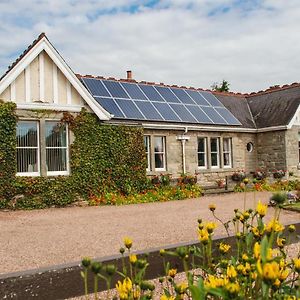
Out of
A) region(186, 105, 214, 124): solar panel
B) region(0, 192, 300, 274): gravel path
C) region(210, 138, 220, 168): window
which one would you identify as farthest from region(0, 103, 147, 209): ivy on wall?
region(210, 138, 220, 168): window

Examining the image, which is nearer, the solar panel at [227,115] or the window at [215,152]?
the window at [215,152]

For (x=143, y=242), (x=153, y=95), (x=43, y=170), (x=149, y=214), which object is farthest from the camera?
(x=153, y=95)

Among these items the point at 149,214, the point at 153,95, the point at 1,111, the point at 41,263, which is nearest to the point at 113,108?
the point at 153,95

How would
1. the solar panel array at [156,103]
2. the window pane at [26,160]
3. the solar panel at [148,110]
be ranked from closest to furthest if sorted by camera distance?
the window pane at [26,160], the solar panel array at [156,103], the solar panel at [148,110]

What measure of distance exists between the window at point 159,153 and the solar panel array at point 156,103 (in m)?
0.95

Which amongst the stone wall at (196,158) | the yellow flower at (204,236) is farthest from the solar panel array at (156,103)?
the yellow flower at (204,236)

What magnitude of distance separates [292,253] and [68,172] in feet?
31.7

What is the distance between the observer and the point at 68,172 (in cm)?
1394


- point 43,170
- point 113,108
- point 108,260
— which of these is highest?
point 113,108

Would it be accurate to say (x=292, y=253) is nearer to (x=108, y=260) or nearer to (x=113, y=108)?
(x=108, y=260)

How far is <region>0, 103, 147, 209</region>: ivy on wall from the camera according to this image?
1266cm

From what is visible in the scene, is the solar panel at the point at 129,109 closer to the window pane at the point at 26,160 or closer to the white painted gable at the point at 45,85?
the white painted gable at the point at 45,85

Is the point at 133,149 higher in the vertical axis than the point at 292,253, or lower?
higher

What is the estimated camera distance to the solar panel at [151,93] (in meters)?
18.4
